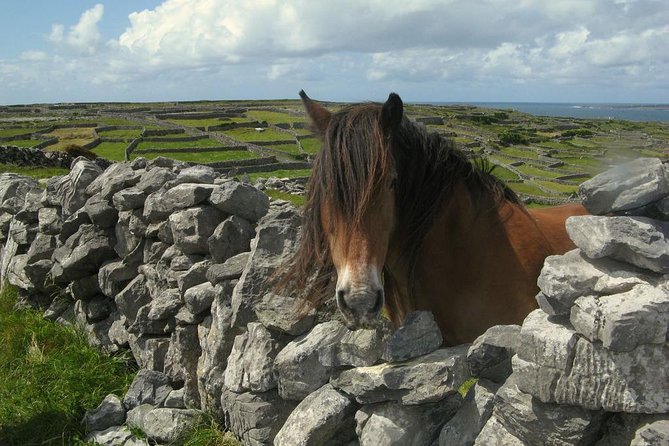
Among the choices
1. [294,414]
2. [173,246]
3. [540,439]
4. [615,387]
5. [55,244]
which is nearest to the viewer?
[615,387]

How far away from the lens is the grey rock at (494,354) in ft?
10.0

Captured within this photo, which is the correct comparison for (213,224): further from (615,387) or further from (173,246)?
(615,387)

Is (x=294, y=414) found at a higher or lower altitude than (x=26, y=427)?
higher

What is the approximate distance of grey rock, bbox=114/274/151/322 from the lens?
7016 mm

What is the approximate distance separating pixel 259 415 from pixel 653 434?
9.40 ft

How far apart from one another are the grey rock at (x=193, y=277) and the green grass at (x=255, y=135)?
59.7 meters

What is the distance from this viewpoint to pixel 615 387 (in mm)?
2488

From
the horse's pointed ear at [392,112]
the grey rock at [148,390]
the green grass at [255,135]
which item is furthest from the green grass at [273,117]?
the horse's pointed ear at [392,112]

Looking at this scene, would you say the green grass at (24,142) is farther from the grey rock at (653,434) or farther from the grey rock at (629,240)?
the grey rock at (653,434)

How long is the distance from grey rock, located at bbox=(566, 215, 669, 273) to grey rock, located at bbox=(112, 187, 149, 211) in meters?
5.83

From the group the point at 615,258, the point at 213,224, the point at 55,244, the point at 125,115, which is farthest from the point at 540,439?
the point at 125,115

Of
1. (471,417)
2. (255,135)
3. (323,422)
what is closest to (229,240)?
(323,422)

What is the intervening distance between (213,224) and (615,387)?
4.55 meters

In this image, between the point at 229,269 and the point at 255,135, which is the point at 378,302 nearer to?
the point at 229,269
